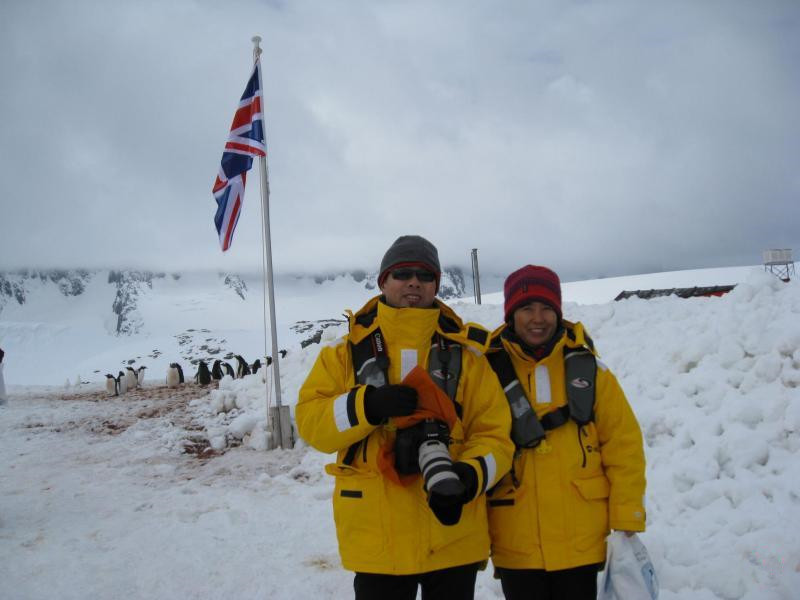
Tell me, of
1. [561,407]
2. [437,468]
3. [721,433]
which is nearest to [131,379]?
[721,433]

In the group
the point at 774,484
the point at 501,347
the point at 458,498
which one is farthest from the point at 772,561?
the point at 458,498

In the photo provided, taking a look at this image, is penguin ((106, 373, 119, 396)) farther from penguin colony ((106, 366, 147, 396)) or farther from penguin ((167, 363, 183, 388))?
penguin ((167, 363, 183, 388))

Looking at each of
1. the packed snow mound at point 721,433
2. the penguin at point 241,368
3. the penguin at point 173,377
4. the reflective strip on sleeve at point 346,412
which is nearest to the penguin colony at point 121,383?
the penguin at point 173,377

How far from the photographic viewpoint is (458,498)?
1788 millimetres

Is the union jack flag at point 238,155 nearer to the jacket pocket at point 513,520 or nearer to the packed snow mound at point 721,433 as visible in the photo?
the packed snow mound at point 721,433

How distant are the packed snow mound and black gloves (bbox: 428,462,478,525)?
2.30 m

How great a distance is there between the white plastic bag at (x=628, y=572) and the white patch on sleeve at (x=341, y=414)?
134 cm

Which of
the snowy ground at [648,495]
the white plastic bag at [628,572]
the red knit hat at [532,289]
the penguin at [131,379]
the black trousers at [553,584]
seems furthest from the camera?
the penguin at [131,379]

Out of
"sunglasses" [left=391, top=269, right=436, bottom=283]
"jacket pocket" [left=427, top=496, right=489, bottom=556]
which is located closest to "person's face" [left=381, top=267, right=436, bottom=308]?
"sunglasses" [left=391, top=269, right=436, bottom=283]

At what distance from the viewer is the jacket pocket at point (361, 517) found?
2018 mm

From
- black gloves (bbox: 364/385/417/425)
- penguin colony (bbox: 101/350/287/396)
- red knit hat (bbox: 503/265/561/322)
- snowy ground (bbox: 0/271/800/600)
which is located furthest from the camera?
penguin colony (bbox: 101/350/287/396)

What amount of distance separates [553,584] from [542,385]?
0.90m

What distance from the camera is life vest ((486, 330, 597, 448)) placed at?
7.50 feet

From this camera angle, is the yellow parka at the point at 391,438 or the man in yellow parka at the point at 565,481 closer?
the yellow parka at the point at 391,438
